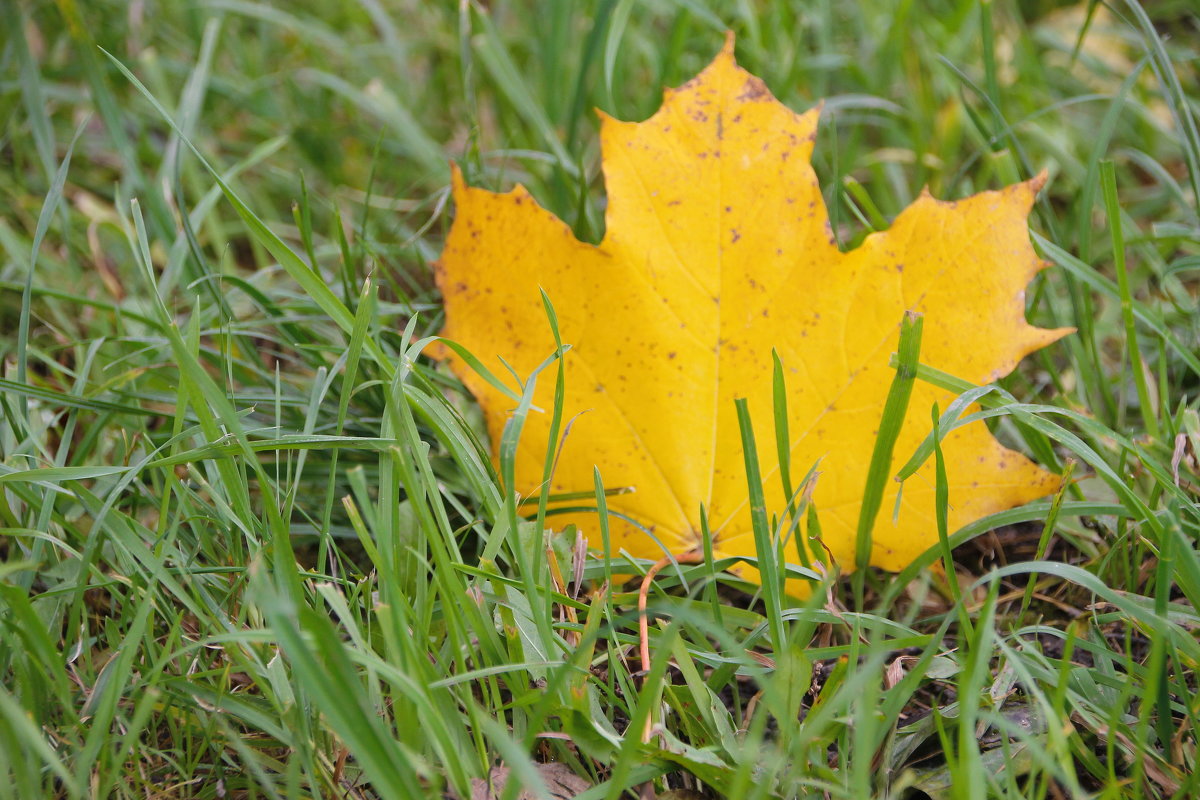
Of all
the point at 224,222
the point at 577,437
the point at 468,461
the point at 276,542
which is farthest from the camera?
the point at 224,222

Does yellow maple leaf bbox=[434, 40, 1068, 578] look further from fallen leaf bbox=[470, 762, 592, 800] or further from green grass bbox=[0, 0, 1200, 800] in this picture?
fallen leaf bbox=[470, 762, 592, 800]

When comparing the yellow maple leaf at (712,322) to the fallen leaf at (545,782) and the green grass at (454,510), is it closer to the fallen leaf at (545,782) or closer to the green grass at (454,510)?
the green grass at (454,510)

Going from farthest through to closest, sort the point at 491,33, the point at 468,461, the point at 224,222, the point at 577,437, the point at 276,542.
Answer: the point at 224,222, the point at 491,33, the point at 577,437, the point at 468,461, the point at 276,542

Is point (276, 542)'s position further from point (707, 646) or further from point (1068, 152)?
point (1068, 152)

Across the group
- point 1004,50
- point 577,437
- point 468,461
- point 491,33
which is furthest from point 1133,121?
point 468,461

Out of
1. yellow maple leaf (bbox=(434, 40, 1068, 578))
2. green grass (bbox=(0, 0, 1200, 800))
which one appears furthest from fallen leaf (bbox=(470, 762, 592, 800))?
yellow maple leaf (bbox=(434, 40, 1068, 578))

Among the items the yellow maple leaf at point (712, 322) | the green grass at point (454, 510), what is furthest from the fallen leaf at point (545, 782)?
the yellow maple leaf at point (712, 322)
